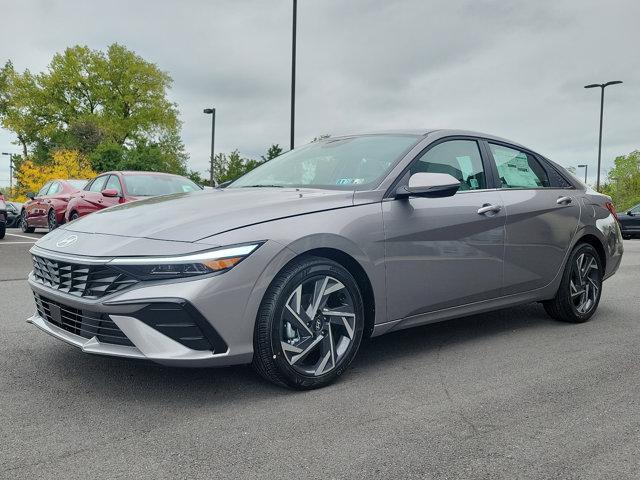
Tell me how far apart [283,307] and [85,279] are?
985 millimetres

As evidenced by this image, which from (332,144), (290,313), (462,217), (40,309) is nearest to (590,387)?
(462,217)

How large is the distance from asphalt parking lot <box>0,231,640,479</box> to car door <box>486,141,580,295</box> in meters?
0.57

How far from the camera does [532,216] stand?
185 inches

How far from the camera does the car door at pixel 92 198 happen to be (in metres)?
12.5

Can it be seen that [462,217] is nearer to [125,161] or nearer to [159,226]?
[159,226]

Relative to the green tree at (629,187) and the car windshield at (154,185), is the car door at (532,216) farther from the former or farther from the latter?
the green tree at (629,187)

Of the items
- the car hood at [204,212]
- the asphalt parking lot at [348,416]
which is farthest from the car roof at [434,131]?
the asphalt parking lot at [348,416]

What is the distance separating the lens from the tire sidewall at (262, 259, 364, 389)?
3191 millimetres

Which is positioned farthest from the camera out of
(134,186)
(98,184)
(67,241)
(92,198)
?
(98,184)

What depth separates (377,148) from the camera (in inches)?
166

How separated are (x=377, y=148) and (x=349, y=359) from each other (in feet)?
4.80

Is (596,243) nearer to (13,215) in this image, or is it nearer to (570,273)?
(570,273)

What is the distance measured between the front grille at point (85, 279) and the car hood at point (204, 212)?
242 mm

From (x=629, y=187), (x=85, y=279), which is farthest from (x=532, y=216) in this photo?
(x=629, y=187)
